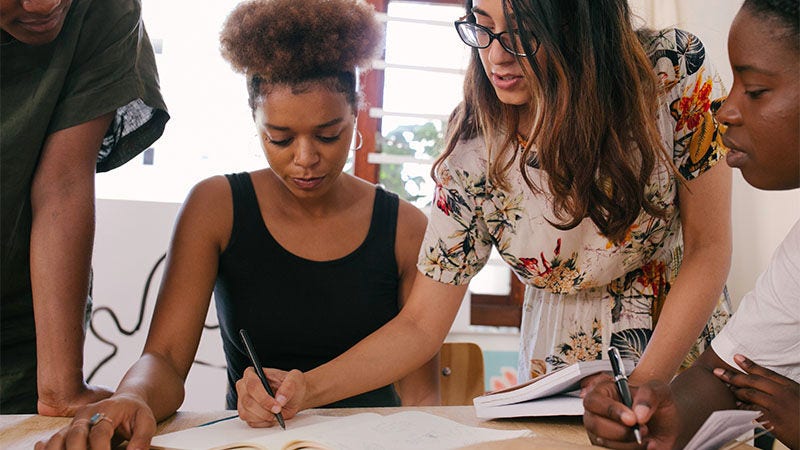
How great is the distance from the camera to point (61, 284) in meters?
1.25

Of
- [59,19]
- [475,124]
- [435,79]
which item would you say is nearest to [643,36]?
[475,124]

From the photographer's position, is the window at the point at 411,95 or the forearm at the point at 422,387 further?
the window at the point at 411,95

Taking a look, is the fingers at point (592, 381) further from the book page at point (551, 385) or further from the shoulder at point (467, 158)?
the shoulder at point (467, 158)

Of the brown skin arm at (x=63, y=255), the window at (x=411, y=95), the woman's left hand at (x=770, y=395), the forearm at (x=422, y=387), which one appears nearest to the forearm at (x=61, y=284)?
the brown skin arm at (x=63, y=255)

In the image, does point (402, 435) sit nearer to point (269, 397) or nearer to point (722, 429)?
point (269, 397)

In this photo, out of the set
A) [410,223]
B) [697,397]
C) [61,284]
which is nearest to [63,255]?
[61,284]

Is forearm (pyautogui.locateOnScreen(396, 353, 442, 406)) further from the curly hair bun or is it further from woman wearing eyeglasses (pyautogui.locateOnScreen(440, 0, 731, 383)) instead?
the curly hair bun

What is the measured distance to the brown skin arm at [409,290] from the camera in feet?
5.41

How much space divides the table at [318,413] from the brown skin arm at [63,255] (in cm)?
6

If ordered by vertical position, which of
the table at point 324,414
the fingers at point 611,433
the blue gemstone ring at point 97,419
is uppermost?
the fingers at point 611,433

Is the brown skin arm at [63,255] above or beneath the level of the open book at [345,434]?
above

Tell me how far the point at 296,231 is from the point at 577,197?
1.88 ft

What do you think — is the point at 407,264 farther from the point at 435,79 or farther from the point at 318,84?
the point at 435,79

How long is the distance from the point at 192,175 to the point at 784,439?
8.03 feet
